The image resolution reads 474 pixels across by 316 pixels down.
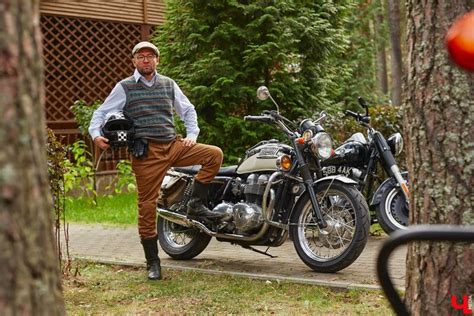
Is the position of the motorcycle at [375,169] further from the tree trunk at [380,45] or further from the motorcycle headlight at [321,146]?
the tree trunk at [380,45]

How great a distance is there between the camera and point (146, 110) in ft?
21.0

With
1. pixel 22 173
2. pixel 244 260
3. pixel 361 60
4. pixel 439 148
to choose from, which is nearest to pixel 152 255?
pixel 244 260

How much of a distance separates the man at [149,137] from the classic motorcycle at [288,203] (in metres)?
0.40

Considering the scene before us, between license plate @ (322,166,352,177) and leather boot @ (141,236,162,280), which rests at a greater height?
license plate @ (322,166,352,177)

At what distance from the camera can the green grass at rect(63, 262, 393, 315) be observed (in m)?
5.14

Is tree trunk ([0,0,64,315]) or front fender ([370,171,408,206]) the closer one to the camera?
tree trunk ([0,0,64,315])

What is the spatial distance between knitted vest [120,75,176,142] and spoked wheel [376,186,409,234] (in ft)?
6.34

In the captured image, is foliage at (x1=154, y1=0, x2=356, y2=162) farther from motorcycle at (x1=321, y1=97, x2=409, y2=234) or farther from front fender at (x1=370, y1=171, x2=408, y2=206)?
front fender at (x1=370, y1=171, x2=408, y2=206)

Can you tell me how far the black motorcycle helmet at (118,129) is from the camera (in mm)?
6266

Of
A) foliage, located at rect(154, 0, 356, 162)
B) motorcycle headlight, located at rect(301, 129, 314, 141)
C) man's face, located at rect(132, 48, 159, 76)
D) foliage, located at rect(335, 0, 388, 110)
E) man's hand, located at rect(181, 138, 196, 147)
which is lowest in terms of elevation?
man's hand, located at rect(181, 138, 196, 147)

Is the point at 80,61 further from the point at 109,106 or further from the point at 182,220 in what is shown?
the point at 109,106

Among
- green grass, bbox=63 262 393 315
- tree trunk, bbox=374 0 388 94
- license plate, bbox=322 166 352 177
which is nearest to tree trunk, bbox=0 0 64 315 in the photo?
green grass, bbox=63 262 393 315

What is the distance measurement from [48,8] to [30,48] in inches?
558

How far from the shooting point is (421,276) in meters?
3.54
